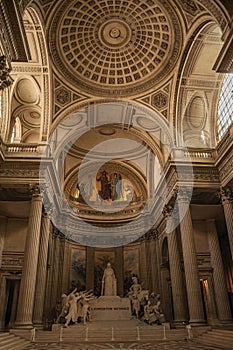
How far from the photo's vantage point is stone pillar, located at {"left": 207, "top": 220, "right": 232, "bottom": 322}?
15.3 m

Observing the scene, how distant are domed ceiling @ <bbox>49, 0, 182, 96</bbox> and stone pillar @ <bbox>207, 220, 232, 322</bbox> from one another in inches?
376

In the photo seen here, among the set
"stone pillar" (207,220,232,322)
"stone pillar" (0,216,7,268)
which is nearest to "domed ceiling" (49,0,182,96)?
"stone pillar" (0,216,7,268)

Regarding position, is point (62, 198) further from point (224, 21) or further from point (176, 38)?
point (224, 21)

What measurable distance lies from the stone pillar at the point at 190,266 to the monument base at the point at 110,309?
3.98 m

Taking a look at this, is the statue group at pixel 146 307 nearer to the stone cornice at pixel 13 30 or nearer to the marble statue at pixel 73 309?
the marble statue at pixel 73 309

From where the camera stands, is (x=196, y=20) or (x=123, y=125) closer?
(x=196, y=20)

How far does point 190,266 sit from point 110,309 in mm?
5122

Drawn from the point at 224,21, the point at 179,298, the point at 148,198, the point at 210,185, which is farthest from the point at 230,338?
the point at 148,198

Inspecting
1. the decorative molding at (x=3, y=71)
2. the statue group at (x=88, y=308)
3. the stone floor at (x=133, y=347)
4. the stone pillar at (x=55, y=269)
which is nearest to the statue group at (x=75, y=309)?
the statue group at (x=88, y=308)

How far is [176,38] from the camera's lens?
1499 cm

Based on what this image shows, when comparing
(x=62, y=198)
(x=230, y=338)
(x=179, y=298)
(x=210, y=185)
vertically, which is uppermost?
(x=62, y=198)

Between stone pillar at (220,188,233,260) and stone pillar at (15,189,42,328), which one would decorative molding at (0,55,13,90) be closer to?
stone pillar at (15,189,42,328)

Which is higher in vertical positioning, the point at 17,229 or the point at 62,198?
the point at 62,198

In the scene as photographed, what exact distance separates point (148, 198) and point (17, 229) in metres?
10.6
